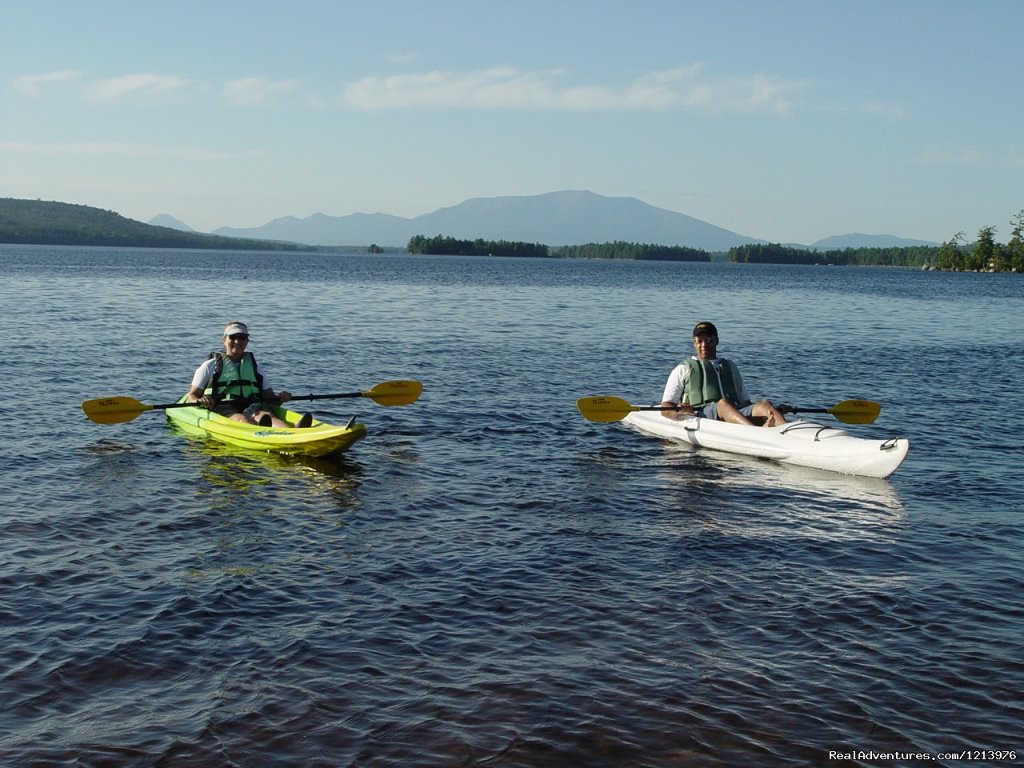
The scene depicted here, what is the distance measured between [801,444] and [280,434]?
7.30 metres

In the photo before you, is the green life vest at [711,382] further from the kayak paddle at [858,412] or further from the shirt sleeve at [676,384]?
the kayak paddle at [858,412]

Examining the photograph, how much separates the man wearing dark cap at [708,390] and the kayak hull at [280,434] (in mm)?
5079

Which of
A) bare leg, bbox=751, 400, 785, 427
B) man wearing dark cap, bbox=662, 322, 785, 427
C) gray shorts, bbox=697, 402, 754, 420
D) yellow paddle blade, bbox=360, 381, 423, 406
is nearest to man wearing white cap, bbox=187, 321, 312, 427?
yellow paddle blade, bbox=360, 381, 423, 406

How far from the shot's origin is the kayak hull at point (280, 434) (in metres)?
13.1

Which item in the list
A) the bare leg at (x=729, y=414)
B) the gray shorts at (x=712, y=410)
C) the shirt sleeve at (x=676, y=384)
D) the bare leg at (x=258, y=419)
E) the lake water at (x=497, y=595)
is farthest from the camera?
the shirt sleeve at (x=676, y=384)

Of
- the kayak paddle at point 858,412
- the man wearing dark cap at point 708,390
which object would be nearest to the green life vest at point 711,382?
the man wearing dark cap at point 708,390

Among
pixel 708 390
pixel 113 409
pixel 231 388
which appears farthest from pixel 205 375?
pixel 708 390

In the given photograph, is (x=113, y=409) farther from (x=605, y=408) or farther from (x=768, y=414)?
(x=768, y=414)

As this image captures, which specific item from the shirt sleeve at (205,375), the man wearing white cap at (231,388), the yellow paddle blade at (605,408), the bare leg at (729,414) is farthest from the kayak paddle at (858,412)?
the shirt sleeve at (205,375)

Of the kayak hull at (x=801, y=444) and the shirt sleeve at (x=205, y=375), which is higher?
the shirt sleeve at (x=205, y=375)

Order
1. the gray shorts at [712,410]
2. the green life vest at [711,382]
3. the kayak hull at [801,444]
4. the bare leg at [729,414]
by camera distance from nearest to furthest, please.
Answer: the kayak hull at [801,444]
the bare leg at [729,414]
the gray shorts at [712,410]
the green life vest at [711,382]

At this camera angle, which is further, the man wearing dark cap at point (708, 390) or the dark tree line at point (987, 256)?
the dark tree line at point (987, 256)

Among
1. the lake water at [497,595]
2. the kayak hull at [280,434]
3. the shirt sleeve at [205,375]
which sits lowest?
the lake water at [497,595]

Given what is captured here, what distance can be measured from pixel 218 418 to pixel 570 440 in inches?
217
